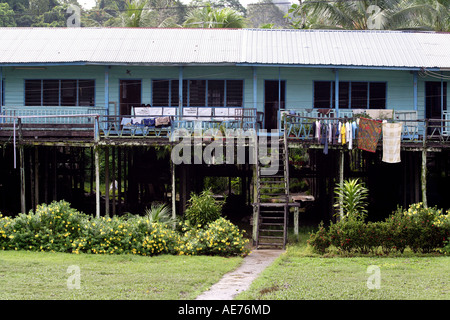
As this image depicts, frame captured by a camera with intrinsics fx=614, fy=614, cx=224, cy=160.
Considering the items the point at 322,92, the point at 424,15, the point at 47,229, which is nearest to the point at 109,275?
the point at 47,229

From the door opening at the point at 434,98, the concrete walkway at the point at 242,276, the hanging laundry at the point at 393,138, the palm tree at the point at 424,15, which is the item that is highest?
the palm tree at the point at 424,15

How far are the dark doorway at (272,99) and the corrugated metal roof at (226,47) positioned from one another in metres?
1.33

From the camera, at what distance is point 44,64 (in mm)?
21578

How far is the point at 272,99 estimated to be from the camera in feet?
74.6

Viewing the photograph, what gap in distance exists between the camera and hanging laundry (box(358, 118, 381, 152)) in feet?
62.6

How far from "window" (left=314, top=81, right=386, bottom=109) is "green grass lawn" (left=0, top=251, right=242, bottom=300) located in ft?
29.2

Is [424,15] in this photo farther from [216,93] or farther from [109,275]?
[109,275]

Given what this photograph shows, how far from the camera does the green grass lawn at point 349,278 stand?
1156 cm

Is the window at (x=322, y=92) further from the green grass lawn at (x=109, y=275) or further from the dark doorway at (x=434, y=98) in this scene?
the green grass lawn at (x=109, y=275)

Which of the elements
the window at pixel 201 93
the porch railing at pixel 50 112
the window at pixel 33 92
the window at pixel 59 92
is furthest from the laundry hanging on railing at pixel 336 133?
the window at pixel 33 92

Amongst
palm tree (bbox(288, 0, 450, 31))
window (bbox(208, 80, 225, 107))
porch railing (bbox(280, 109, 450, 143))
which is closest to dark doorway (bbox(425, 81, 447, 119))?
porch railing (bbox(280, 109, 450, 143))
